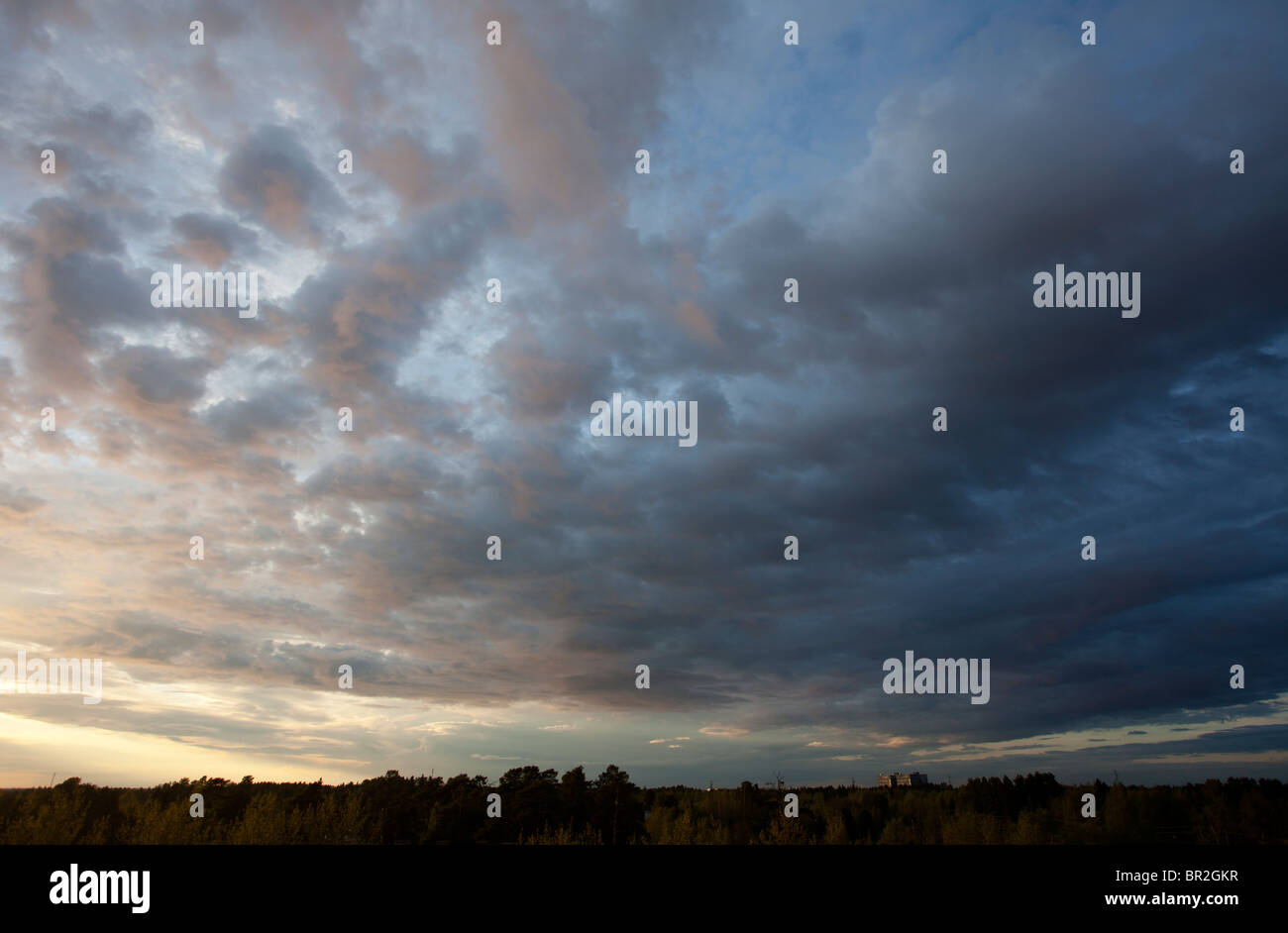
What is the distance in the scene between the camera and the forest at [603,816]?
73.0m

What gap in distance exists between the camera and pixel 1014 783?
113 metres

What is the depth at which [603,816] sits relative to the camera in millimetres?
95000

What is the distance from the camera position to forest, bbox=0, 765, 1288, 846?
73.0 meters

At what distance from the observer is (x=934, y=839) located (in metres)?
82.9
